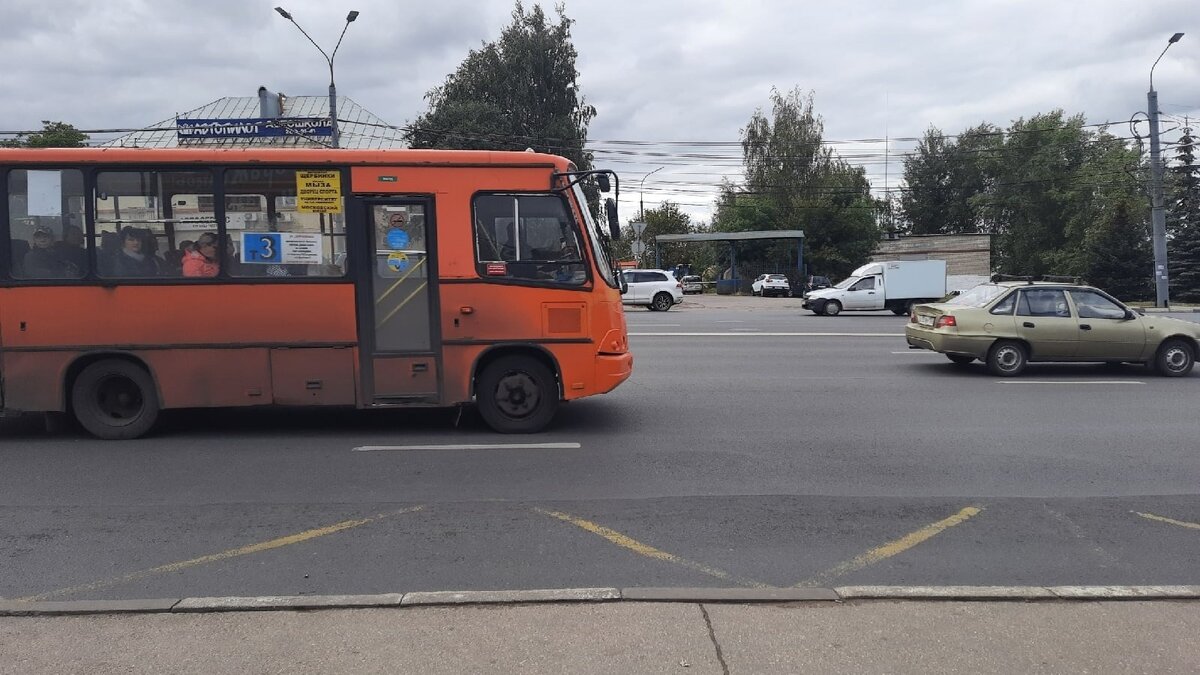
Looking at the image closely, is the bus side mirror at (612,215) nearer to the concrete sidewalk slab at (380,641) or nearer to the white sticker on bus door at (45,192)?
the concrete sidewalk slab at (380,641)

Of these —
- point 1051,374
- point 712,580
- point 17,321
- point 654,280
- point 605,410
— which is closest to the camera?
point 712,580

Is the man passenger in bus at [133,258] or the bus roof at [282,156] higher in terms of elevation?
the bus roof at [282,156]

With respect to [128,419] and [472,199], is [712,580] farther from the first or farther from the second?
[128,419]

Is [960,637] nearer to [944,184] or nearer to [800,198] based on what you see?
[800,198]

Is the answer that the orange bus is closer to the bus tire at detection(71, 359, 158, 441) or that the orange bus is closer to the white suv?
the bus tire at detection(71, 359, 158, 441)

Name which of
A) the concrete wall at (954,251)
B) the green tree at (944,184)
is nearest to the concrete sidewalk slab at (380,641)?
the concrete wall at (954,251)

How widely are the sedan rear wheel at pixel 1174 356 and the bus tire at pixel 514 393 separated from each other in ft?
32.7

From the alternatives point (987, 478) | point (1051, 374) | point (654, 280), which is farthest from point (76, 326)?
point (654, 280)

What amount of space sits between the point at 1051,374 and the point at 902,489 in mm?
8100

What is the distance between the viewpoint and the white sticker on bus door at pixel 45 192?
814 centimetres

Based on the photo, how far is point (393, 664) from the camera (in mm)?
3691

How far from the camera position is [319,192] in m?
8.27

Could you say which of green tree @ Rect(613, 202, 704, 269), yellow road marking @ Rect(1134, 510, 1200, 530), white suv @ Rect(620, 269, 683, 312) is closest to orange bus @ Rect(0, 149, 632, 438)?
yellow road marking @ Rect(1134, 510, 1200, 530)

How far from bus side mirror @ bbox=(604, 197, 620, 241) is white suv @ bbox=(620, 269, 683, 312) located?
24622 mm
